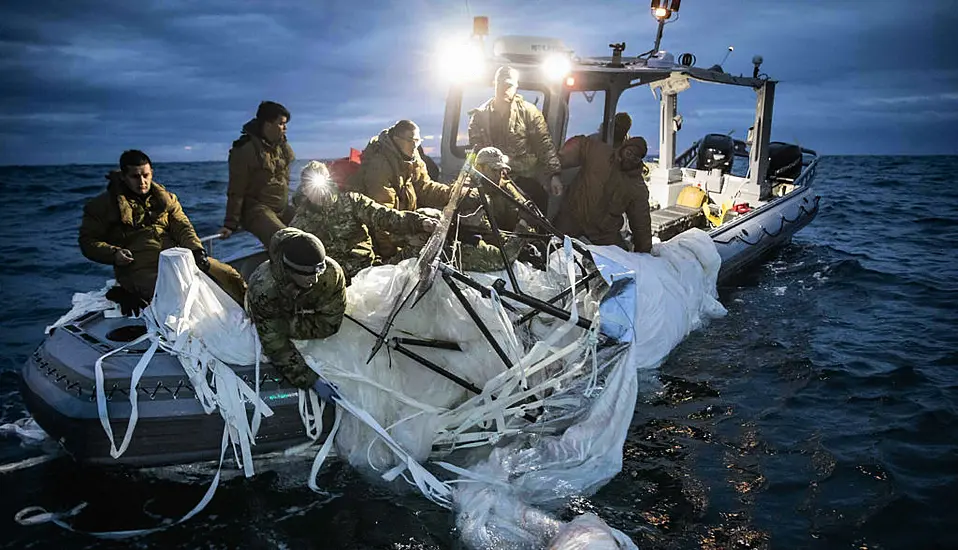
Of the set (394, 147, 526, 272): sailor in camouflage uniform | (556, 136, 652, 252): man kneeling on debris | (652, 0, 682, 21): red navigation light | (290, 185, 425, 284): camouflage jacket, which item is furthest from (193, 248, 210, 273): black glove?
(652, 0, 682, 21): red navigation light

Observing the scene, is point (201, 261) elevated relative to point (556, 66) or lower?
lower

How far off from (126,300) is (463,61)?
4401 mm

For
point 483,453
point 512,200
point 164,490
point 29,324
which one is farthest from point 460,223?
point 29,324

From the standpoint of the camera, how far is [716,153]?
39.6 feet

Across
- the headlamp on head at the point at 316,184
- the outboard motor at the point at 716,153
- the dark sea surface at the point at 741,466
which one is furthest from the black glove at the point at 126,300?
the outboard motor at the point at 716,153

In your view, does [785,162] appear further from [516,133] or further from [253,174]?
[253,174]

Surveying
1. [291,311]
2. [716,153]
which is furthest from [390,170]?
[716,153]

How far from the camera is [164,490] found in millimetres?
4246

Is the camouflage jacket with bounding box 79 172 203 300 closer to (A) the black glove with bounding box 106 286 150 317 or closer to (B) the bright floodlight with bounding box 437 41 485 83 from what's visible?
(A) the black glove with bounding box 106 286 150 317

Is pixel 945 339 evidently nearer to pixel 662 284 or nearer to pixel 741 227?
pixel 741 227

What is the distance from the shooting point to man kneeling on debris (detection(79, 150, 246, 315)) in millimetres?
4539

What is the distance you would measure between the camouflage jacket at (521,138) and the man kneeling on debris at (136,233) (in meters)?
2.91

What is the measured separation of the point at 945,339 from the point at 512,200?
6.45m

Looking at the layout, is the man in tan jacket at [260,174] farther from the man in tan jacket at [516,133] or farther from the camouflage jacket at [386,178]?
the man in tan jacket at [516,133]
